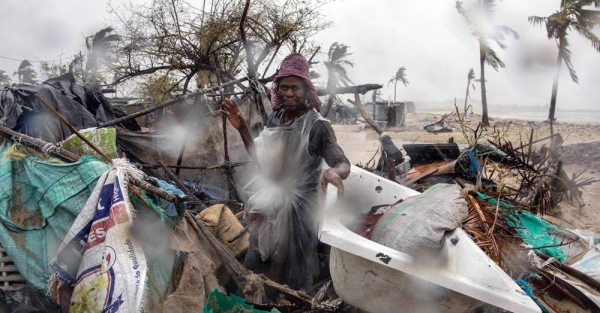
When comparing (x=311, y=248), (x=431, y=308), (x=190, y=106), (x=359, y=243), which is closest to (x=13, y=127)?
(x=190, y=106)

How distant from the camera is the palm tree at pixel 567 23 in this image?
18812 millimetres

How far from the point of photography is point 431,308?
2014mm

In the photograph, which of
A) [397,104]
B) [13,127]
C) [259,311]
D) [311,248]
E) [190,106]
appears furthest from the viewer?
[397,104]

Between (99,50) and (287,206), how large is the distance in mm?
11317

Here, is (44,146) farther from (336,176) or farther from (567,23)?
(567,23)

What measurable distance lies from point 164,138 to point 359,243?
12.0 feet

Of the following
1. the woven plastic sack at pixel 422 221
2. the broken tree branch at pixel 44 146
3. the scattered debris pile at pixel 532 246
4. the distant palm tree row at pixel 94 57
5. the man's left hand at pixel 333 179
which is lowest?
the scattered debris pile at pixel 532 246

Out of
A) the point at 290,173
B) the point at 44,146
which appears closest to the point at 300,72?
the point at 290,173

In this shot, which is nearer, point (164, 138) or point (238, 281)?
point (238, 281)

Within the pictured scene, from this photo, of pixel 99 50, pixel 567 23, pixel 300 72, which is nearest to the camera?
pixel 300 72

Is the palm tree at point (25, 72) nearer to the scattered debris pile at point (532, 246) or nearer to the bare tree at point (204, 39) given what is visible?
the bare tree at point (204, 39)

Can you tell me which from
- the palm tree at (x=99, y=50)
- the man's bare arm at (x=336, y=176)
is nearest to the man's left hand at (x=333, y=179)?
the man's bare arm at (x=336, y=176)

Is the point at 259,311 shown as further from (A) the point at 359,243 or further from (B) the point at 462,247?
(B) the point at 462,247

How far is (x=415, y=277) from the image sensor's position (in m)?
1.93
